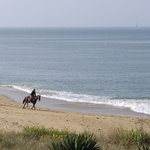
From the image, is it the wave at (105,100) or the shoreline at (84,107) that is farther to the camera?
the wave at (105,100)

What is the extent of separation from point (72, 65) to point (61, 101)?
2356 cm

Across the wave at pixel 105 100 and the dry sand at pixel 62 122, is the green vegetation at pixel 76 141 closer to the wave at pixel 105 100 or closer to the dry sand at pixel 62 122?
the dry sand at pixel 62 122

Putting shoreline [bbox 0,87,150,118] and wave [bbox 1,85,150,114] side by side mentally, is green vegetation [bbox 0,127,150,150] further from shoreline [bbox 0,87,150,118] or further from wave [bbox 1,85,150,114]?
wave [bbox 1,85,150,114]

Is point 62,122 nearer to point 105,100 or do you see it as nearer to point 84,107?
point 84,107

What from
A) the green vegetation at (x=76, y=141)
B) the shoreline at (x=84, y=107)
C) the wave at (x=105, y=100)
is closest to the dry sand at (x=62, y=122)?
the shoreline at (x=84, y=107)

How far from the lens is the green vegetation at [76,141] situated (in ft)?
28.2

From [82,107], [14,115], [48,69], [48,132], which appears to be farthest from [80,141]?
[48,69]

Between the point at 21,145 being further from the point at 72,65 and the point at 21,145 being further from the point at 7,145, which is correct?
the point at 72,65

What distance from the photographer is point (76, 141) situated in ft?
27.9

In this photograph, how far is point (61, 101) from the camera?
2870cm

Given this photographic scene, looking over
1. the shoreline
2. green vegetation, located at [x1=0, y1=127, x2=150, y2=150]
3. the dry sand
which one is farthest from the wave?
green vegetation, located at [x1=0, y1=127, x2=150, y2=150]

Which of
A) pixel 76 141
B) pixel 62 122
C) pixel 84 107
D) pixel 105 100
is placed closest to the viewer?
pixel 76 141

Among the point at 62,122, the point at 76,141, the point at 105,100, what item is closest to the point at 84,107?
the point at 105,100

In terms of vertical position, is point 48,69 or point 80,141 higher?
point 48,69
